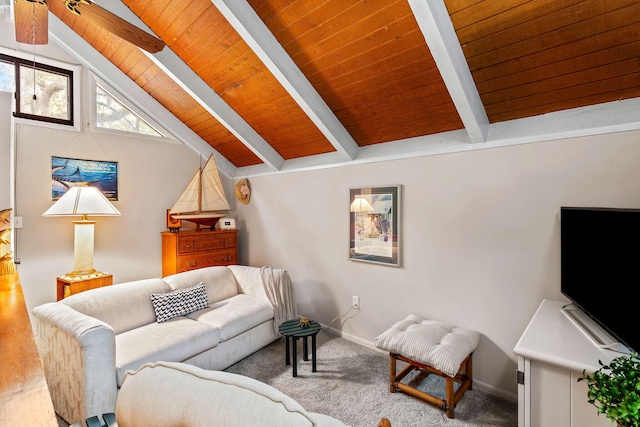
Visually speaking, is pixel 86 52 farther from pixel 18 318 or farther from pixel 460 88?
pixel 460 88

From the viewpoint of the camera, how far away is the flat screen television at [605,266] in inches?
52.4

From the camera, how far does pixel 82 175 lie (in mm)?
3217

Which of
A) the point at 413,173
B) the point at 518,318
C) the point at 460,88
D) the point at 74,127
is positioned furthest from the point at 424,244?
the point at 74,127

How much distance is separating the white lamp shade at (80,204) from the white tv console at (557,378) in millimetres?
3206

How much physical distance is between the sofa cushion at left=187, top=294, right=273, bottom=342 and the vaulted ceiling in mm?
1621

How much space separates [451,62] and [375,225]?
151 cm

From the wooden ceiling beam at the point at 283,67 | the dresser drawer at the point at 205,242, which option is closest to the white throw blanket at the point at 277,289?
the dresser drawer at the point at 205,242

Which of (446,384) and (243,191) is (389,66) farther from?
(243,191)

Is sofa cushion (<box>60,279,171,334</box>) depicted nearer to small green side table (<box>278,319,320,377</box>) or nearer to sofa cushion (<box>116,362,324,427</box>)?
small green side table (<box>278,319,320,377</box>)

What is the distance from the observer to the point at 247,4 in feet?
6.73

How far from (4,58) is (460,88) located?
13.1 feet

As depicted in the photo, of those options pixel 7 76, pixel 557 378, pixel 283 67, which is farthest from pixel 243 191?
pixel 557 378

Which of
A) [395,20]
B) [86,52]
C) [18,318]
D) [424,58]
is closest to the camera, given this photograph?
[18,318]

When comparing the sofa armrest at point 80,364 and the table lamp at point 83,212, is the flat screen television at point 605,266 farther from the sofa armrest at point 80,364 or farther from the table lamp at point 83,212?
the table lamp at point 83,212
